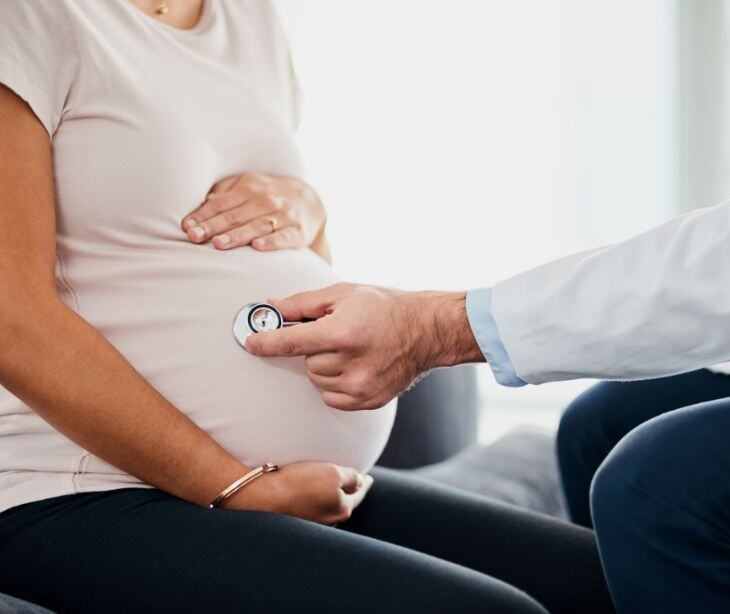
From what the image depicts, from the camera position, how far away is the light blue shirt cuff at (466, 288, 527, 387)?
965 millimetres

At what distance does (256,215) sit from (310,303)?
0.18 metres

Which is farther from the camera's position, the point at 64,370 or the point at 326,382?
the point at 326,382

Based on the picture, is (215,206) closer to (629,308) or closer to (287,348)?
(287,348)

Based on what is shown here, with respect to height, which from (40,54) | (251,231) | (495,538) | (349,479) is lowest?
(495,538)

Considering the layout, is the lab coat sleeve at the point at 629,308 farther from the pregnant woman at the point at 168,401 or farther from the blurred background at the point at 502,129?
the blurred background at the point at 502,129

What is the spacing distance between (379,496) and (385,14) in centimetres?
299

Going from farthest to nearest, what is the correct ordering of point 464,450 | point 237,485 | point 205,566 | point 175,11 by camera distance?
point 464,450 → point 175,11 → point 237,485 → point 205,566

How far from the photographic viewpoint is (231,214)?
1.04 meters

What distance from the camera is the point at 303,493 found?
3.06 ft

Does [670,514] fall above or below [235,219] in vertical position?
below

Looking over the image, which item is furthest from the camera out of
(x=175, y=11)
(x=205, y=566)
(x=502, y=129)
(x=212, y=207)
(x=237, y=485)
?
(x=502, y=129)

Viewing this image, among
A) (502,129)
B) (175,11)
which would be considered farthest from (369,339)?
(502,129)

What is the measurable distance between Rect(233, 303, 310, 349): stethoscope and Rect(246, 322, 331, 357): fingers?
0.02 metres

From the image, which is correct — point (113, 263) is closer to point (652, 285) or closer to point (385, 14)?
point (652, 285)
